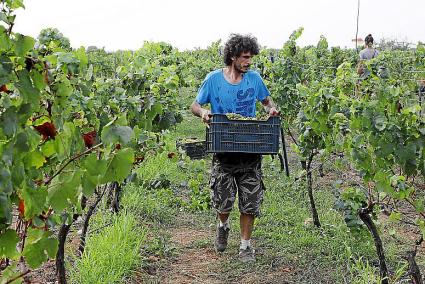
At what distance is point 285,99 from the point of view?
7562mm

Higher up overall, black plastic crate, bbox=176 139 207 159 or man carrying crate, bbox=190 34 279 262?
man carrying crate, bbox=190 34 279 262

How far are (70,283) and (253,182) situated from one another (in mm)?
1481

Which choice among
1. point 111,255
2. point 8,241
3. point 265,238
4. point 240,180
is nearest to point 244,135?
point 240,180

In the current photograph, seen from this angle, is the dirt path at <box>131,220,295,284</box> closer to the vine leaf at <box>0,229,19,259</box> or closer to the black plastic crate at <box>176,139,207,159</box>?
the vine leaf at <box>0,229,19,259</box>

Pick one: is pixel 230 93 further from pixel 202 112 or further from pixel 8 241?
pixel 8 241

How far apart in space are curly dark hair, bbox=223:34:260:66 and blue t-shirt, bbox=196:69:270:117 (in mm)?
150

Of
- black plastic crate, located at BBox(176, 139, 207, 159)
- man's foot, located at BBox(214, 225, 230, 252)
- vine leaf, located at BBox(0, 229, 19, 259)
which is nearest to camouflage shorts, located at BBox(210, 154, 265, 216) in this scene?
man's foot, located at BBox(214, 225, 230, 252)

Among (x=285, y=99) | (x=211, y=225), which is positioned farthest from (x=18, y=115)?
(x=285, y=99)

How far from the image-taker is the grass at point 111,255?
150 inches

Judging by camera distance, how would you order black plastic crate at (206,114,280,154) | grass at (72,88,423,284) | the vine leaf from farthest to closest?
black plastic crate at (206,114,280,154) < grass at (72,88,423,284) < the vine leaf

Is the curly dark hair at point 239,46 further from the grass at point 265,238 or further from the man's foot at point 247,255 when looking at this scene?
the man's foot at point 247,255

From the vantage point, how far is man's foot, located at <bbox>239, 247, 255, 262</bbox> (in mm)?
4551

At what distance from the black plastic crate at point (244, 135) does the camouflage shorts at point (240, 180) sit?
314 millimetres

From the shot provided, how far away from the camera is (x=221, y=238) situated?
4.79m
